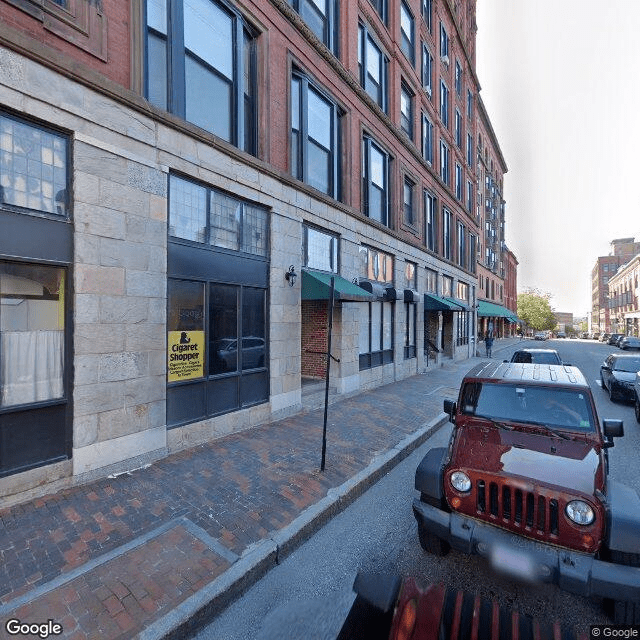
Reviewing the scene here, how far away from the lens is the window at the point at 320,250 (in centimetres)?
980

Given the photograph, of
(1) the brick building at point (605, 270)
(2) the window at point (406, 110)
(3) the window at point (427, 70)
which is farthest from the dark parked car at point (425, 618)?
(1) the brick building at point (605, 270)

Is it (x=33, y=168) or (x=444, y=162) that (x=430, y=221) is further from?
(x=33, y=168)

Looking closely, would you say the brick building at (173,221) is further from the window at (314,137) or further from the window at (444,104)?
the window at (444,104)

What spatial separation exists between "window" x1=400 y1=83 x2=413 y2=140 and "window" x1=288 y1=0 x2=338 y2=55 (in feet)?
17.2

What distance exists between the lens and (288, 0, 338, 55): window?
10.1 m

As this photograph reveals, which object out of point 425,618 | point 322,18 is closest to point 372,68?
point 322,18

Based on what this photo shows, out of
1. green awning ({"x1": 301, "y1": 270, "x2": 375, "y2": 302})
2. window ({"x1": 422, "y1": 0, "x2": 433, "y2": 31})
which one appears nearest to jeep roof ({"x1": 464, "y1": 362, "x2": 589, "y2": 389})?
green awning ({"x1": 301, "y1": 270, "x2": 375, "y2": 302})

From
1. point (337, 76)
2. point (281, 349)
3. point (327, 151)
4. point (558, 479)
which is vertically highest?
point (337, 76)

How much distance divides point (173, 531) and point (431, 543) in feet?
9.32

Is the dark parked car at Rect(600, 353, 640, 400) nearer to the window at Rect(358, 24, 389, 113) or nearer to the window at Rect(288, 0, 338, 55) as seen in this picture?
the window at Rect(358, 24, 389, 113)

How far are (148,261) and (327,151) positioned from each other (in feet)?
24.1

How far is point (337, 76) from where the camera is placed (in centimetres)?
1091

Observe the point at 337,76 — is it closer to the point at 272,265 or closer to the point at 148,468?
the point at 272,265

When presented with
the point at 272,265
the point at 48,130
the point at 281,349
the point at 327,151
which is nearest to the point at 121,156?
the point at 48,130
